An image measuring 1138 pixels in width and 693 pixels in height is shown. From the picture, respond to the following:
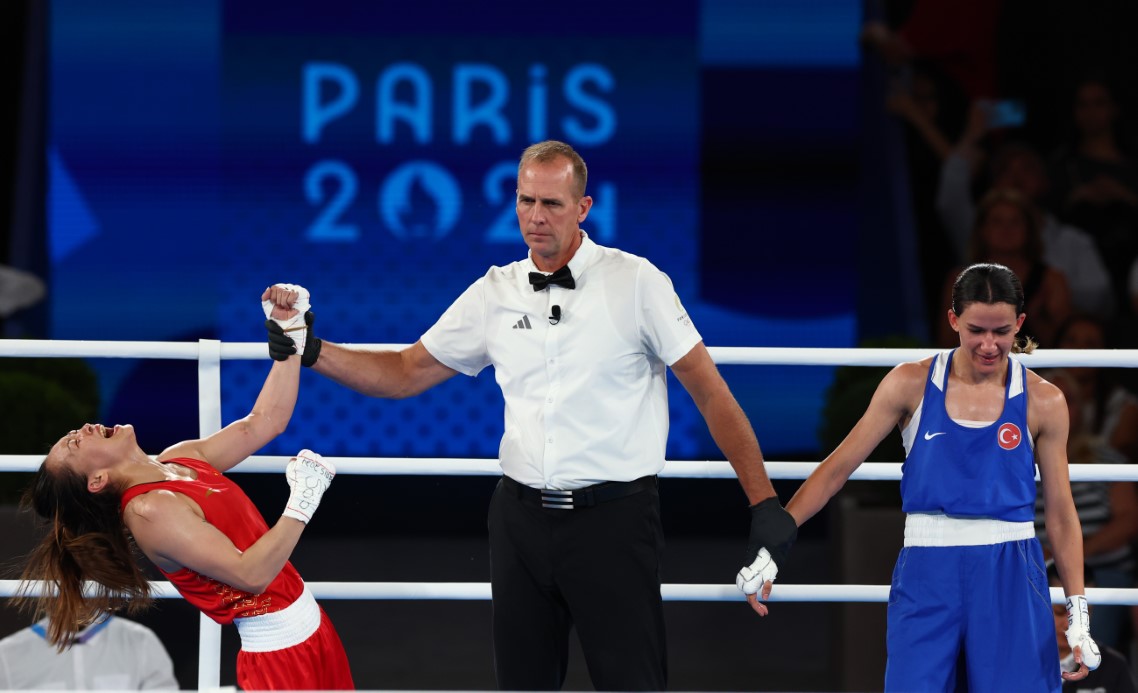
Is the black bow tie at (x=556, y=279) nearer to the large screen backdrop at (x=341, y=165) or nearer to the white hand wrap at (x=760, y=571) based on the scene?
the white hand wrap at (x=760, y=571)

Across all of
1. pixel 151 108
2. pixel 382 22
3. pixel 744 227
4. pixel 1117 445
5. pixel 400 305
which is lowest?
pixel 1117 445

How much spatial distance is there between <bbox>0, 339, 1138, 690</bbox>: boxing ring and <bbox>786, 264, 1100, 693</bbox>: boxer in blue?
241 mm

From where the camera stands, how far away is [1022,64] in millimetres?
7012

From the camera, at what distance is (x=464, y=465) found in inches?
116

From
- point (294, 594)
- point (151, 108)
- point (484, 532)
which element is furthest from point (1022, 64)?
point (294, 594)

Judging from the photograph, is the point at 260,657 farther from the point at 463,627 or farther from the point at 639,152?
the point at 639,152

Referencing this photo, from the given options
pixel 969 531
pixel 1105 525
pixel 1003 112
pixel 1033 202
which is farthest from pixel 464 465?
pixel 1003 112

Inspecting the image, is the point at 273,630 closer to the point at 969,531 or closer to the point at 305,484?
the point at 305,484

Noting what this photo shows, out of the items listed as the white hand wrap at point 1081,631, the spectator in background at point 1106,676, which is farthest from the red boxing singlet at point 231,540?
the spectator in background at point 1106,676

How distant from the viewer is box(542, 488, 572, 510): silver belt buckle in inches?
103

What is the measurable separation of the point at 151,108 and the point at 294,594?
406 cm

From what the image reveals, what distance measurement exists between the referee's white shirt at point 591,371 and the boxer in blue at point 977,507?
0.39m

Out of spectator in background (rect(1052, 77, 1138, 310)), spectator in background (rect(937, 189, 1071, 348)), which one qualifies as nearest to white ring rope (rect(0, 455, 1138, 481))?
spectator in background (rect(937, 189, 1071, 348))

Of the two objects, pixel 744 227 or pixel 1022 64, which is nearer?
pixel 744 227
